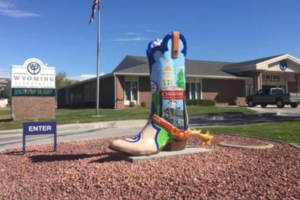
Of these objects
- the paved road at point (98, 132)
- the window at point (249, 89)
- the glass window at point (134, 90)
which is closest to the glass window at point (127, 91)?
the glass window at point (134, 90)

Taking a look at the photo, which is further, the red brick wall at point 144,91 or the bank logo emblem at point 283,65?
the bank logo emblem at point 283,65

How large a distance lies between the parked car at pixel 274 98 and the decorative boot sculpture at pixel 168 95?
2399 cm

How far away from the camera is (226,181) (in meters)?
5.11

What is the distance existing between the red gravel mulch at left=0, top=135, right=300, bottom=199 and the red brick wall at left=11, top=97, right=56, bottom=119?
40.4 ft

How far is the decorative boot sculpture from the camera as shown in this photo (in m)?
7.10

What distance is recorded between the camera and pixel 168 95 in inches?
286

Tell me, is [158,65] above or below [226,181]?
above

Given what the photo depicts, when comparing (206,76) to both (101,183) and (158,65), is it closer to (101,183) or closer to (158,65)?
(158,65)

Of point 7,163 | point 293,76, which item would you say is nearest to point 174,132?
point 7,163

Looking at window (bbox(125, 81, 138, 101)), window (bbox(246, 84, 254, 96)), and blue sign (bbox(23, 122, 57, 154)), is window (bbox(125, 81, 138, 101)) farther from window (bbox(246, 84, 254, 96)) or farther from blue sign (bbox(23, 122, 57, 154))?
blue sign (bbox(23, 122, 57, 154))

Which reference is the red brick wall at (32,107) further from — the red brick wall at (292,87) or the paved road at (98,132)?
the red brick wall at (292,87)

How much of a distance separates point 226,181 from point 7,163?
4636 millimetres

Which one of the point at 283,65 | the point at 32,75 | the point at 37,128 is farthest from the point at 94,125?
the point at 283,65

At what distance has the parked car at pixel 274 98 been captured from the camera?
2920cm
